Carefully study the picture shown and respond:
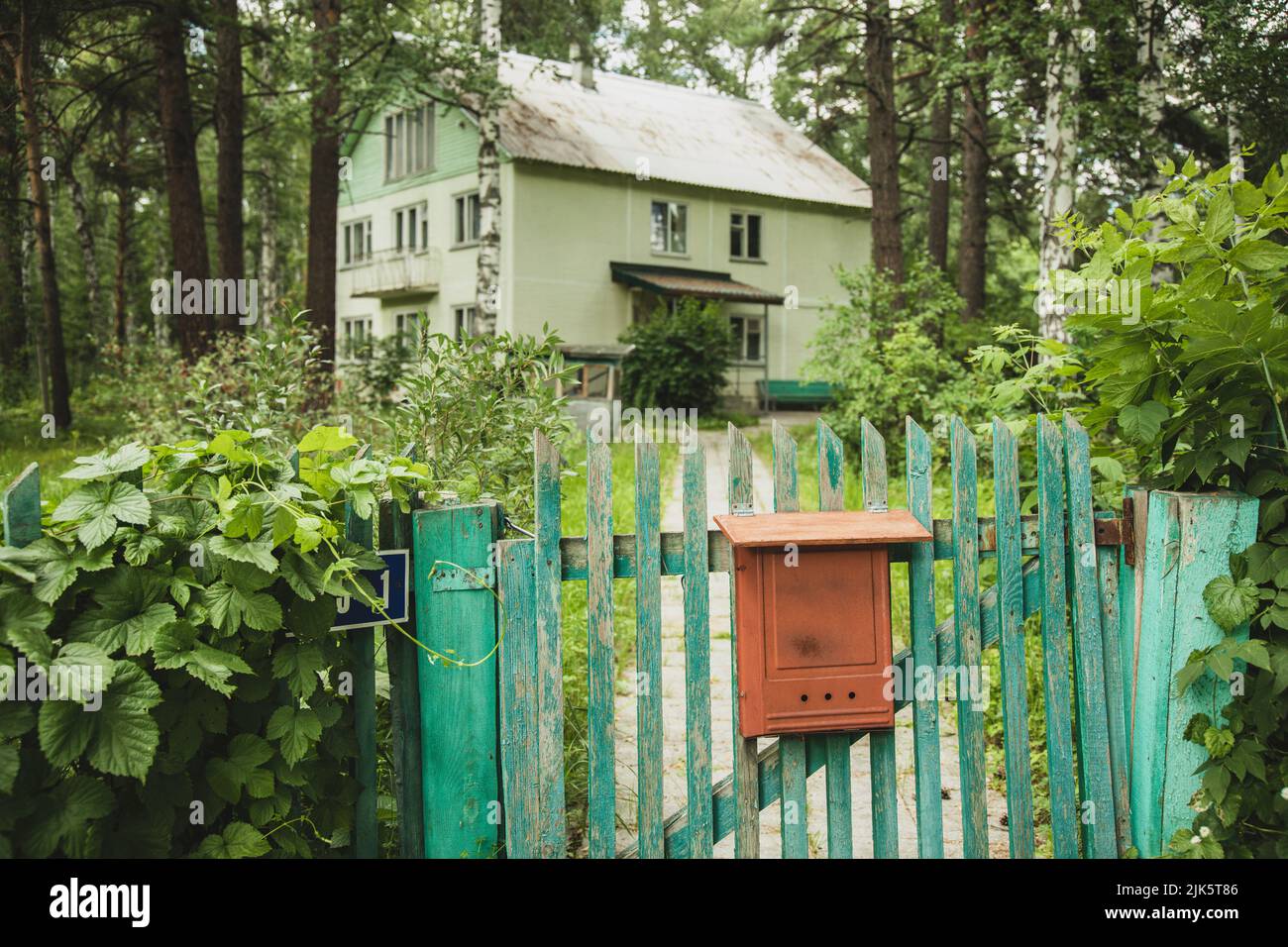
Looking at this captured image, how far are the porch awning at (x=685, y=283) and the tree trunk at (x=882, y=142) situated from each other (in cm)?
893

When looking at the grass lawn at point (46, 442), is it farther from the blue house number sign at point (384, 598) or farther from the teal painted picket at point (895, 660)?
the teal painted picket at point (895, 660)

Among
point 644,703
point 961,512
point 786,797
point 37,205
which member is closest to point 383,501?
point 644,703

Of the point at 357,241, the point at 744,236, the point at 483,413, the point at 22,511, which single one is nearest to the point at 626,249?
the point at 744,236

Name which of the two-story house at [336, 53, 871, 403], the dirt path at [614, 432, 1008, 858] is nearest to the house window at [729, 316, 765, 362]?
the two-story house at [336, 53, 871, 403]

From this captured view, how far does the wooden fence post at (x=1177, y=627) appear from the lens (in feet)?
9.69

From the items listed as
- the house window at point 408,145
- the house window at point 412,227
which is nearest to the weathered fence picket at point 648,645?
the house window at point 412,227

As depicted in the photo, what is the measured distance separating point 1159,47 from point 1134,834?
1185cm

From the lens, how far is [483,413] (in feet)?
13.0

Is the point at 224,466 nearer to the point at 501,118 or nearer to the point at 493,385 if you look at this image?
the point at 493,385

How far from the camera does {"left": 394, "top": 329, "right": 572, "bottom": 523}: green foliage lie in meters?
3.95

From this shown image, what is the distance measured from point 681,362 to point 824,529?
17.9 metres

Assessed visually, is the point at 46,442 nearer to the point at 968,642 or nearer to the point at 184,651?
the point at 184,651
